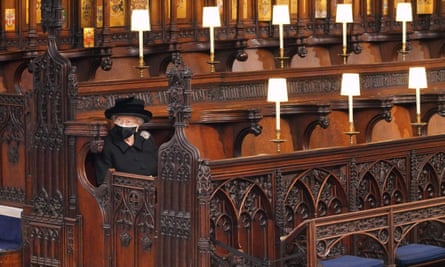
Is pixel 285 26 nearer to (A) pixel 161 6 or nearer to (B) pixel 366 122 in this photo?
(A) pixel 161 6

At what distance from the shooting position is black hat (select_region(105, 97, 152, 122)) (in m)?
11.1

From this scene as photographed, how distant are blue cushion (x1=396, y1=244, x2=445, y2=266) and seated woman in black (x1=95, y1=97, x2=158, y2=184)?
6.34 ft

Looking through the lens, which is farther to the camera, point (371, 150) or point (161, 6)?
point (161, 6)

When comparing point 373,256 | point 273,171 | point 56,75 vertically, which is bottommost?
point 373,256

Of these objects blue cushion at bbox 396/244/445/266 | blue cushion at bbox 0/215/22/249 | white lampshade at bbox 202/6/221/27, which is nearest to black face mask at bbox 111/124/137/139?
blue cushion at bbox 0/215/22/249

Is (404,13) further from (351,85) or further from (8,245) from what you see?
(8,245)

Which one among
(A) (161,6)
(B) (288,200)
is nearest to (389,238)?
(B) (288,200)

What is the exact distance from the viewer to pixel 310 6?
18.8 metres

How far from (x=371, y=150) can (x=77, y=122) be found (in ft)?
7.50

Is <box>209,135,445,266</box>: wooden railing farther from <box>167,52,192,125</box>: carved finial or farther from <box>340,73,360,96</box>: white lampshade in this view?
<box>340,73,360,96</box>: white lampshade

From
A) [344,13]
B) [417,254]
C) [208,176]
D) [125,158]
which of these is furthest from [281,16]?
[208,176]

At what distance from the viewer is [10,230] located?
11719 mm

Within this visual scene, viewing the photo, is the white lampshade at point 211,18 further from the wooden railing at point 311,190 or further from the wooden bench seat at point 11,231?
the wooden bench seat at point 11,231

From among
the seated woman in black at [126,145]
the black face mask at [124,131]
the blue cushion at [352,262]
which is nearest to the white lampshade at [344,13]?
the seated woman in black at [126,145]
